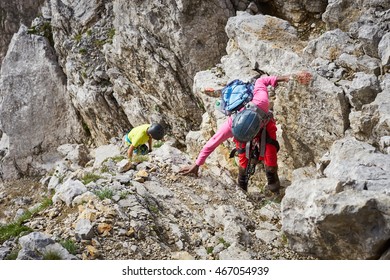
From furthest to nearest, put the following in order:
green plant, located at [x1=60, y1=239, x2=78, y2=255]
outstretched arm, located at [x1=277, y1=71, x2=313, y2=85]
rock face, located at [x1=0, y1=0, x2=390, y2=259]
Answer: outstretched arm, located at [x1=277, y1=71, x2=313, y2=85] < green plant, located at [x1=60, y1=239, x2=78, y2=255] < rock face, located at [x1=0, y1=0, x2=390, y2=259]

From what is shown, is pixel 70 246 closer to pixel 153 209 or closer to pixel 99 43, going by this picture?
pixel 153 209

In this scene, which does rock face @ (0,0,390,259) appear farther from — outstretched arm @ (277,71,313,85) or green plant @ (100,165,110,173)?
outstretched arm @ (277,71,313,85)

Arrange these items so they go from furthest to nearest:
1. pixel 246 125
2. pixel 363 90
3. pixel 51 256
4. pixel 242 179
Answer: pixel 242 179 → pixel 363 90 → pixel 246 125 → pixel 51 256

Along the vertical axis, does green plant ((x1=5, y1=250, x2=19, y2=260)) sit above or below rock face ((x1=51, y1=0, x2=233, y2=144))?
below

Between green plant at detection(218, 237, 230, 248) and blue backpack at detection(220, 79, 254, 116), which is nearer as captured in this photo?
green plant at detection(218, 237, 230, 248)

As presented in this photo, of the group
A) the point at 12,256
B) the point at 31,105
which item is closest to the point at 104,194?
the point at 12,256

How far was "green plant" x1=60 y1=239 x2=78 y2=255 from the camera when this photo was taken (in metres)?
7.03

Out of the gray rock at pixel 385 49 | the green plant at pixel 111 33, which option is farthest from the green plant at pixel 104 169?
the green plant at pixel 111 33

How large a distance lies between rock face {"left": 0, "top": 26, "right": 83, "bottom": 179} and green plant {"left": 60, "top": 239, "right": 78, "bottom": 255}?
19889 millimetres

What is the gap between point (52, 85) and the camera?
2633 cm

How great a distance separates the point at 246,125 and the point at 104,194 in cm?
356

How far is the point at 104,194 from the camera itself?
878cm

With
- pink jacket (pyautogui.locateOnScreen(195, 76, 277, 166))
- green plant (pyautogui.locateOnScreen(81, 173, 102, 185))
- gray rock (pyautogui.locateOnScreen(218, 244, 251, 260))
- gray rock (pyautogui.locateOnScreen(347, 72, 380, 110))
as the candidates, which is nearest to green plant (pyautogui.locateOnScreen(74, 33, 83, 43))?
green plant (pyautogui.locateOnScreen(81, 173, 102, 185))

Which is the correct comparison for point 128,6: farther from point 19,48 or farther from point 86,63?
point 19,48
